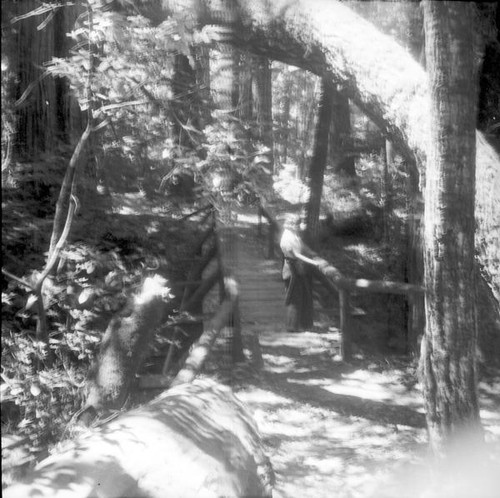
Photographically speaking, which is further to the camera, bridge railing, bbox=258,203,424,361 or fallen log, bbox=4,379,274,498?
bridge railing, bbox=258,203,424,361

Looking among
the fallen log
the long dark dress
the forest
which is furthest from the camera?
the long dark dress

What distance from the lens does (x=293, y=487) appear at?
2457 millimetres

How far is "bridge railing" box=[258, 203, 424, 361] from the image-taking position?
8.33 feet

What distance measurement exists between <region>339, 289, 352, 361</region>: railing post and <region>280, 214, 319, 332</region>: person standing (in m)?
0.14

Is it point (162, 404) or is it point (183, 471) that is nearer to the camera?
point (183, 471)

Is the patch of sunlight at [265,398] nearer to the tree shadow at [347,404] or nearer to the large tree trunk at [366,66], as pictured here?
A: the tree shadow at [347,404]

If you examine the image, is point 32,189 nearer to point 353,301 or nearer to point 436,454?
point 353,301

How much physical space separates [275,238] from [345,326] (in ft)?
1.64

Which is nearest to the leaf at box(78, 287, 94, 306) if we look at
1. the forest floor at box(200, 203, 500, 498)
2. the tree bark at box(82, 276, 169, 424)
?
the tree bark at box(82, 276, 169, 424)

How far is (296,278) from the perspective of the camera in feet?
8.32

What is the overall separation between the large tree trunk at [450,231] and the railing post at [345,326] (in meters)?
0.33

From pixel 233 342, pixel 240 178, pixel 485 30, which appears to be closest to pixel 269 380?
pixel 233 342

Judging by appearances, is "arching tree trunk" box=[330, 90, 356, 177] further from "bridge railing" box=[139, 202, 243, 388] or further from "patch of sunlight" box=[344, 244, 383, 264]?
"bridge railing" box=[139, 202, 243, 388]

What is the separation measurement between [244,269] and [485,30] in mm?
1482
